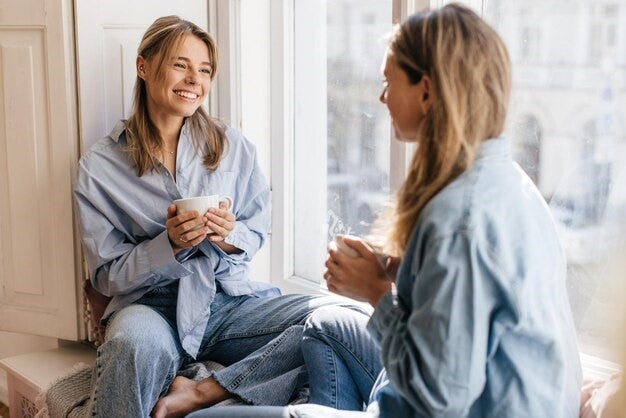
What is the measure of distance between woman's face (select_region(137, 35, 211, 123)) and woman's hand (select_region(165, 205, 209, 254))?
32 centimetres

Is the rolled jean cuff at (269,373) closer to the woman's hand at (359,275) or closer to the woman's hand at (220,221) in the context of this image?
the woman's hand at (220,221)

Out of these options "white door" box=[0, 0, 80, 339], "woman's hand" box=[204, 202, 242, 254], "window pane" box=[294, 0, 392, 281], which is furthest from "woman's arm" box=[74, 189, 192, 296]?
"window pane" box=[294, 0, 392, 281]

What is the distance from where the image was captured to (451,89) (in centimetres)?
108

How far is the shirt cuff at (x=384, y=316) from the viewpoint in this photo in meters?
1.14

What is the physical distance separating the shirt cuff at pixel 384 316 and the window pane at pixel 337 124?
0.95 metres

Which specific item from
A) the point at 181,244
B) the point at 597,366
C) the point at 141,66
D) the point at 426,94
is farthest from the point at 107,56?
Result: the point at 597,366

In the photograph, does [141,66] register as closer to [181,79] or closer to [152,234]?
[181,79]

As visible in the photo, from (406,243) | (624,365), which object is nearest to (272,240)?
(406,243)

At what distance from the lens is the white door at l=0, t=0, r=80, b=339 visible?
83.0 inches

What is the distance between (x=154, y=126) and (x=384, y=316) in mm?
1110

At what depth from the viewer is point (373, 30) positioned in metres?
2.12

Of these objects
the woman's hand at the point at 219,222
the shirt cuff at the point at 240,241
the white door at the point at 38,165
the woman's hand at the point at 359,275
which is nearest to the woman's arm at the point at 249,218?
the shirt cuff at the point at 240,241

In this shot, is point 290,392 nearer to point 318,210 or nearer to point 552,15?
point 318,210

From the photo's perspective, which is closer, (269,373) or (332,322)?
(332,322)
